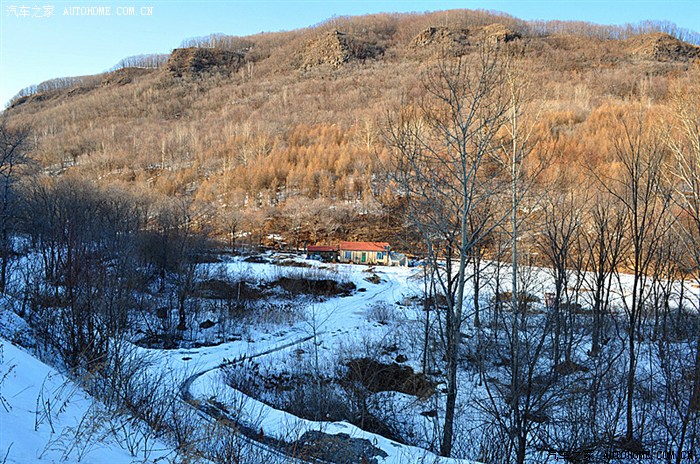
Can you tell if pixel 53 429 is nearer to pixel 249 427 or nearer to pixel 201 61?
pixel 249 427

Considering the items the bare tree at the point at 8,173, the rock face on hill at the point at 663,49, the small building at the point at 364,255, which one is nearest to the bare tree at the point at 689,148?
the bare tree at the point at 8,173

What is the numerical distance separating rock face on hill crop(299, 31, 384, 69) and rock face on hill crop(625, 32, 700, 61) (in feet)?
245

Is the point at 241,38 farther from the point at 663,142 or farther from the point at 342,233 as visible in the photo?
the point at 663,142

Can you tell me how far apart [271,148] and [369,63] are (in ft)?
224

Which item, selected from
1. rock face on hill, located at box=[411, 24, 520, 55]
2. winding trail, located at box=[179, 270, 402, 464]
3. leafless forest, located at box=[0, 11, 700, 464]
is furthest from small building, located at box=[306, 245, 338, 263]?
rock face on hill, located at box=[411, 24, 520, 55]

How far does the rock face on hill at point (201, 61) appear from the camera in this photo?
13225 centimetres

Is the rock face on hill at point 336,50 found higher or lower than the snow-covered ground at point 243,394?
higher

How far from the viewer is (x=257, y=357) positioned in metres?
13.3

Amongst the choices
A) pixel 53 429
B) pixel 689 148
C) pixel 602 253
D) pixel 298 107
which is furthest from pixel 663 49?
pixel 53 429

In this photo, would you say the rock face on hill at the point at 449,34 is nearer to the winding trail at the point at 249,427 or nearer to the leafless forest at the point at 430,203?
the leafless forest at the point at 430,203

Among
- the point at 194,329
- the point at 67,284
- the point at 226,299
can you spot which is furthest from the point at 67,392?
the point at 226,299

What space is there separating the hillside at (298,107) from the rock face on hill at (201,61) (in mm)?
543

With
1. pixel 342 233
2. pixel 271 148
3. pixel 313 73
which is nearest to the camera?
pixel 342 233

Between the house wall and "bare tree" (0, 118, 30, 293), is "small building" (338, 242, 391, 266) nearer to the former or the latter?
the house wall
